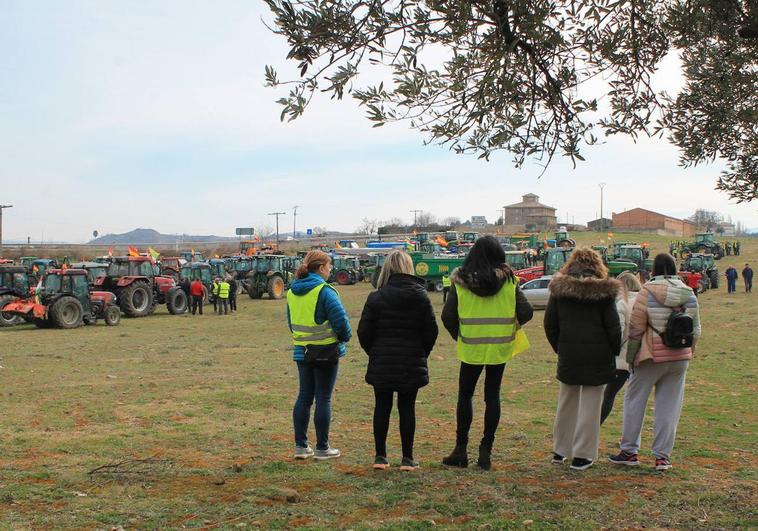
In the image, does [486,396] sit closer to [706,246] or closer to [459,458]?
[459,458]

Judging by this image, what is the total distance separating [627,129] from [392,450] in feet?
11.4

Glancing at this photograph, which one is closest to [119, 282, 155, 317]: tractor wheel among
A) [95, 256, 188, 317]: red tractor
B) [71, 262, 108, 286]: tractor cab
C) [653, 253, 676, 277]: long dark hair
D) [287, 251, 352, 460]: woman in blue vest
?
[95, 256, 188, 317]: red tractor

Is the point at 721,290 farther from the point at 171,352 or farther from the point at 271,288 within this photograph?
the point at 171,352

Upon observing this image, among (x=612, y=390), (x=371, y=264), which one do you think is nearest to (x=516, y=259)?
(x=371, y=264)

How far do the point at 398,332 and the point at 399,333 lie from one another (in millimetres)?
11

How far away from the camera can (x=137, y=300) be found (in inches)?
1009

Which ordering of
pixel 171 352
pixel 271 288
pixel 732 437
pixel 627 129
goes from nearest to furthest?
pixel 627 129 < pixel 732 437 < pixel 171 352 < pixel 271 288

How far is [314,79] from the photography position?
514cm

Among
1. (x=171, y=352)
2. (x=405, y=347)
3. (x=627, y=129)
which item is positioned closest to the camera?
(x=405, y=347)

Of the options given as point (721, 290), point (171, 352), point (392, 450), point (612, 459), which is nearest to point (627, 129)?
point (612, 459)

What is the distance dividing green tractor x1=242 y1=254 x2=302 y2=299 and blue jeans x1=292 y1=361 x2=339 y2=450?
27.5 metres

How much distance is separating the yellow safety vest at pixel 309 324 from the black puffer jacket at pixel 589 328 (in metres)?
1.85

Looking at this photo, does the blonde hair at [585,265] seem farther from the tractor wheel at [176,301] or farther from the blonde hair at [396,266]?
the tractor wheel at [176,301]

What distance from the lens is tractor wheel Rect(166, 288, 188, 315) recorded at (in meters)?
26.8
